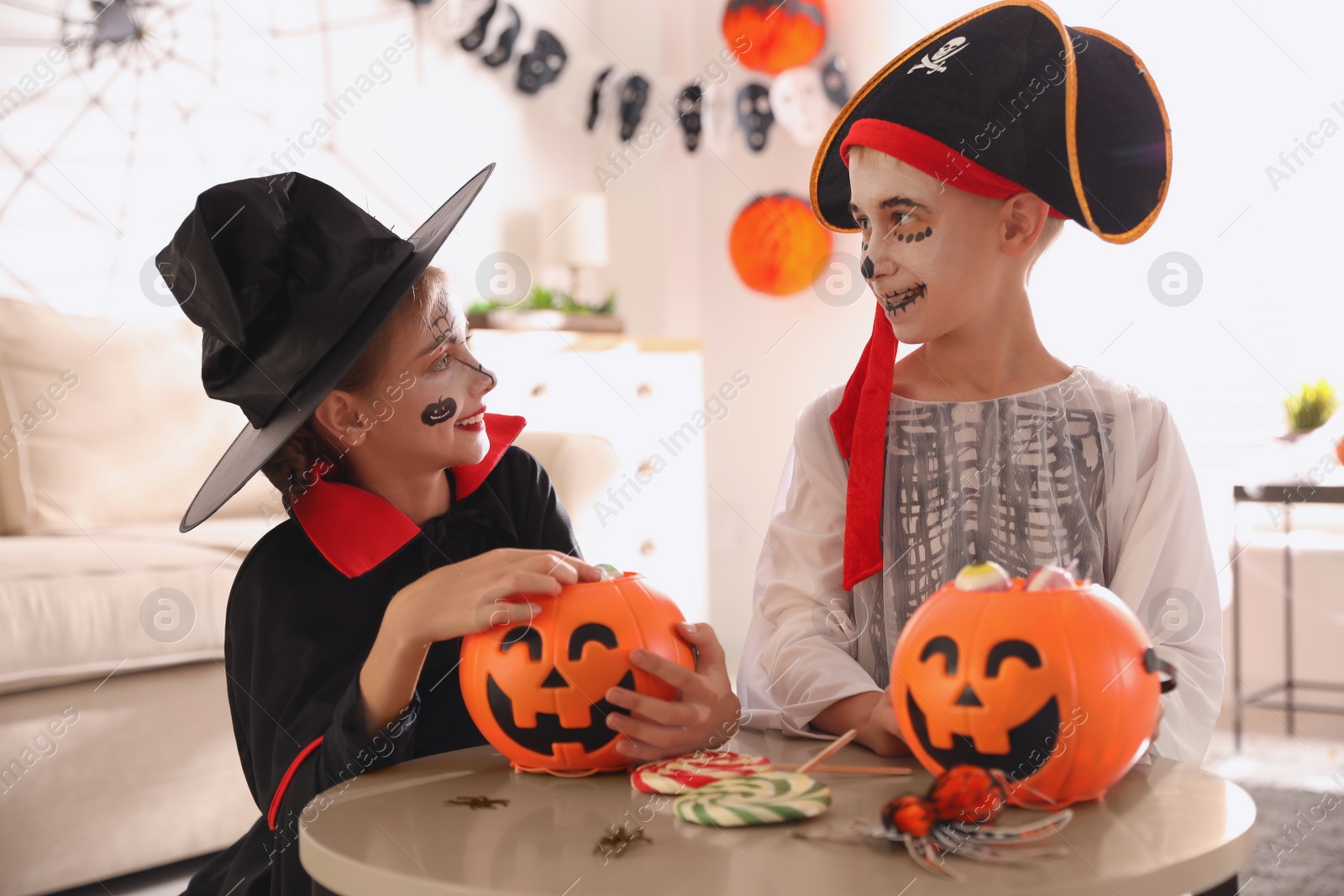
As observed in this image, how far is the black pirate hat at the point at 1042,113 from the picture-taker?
1.17 m

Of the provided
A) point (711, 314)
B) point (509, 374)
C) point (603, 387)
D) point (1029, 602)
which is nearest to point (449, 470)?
point (1029, 602)

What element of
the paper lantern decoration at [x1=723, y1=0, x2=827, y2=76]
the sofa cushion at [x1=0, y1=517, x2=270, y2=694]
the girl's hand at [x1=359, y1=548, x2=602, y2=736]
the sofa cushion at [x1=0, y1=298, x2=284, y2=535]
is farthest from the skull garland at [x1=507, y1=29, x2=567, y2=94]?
the girl's hand at [x1=359, y1=548, x2=602, y2=736]

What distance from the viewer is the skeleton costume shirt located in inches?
45.3

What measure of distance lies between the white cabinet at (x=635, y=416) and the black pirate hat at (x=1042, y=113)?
2131mm

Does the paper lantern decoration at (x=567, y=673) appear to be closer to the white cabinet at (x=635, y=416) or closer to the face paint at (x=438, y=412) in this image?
the face paint at (x=438, y=412)

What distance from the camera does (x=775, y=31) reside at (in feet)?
13.7

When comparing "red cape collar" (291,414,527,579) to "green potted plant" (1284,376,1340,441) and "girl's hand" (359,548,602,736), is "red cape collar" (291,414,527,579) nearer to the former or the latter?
"girl's hand" (359,548,602,736)

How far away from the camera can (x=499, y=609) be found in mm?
928

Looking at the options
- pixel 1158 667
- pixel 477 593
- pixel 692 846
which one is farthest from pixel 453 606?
pixel 1158 667

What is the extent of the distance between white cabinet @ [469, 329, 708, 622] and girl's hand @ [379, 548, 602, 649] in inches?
86.6

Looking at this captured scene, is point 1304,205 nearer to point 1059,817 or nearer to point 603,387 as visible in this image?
point 603,387

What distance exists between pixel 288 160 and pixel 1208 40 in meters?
2.84

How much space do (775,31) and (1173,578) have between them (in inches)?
137

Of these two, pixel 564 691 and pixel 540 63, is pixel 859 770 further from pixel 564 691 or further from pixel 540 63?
pixel 540 63
